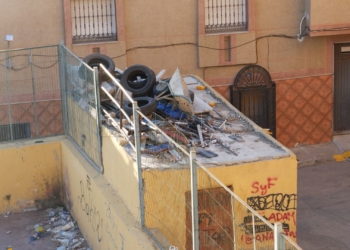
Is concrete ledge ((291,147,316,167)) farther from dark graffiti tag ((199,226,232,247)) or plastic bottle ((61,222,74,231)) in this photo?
dark graffiti tag ((199,226,232,247))

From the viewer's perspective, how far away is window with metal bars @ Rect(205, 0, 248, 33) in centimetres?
1819

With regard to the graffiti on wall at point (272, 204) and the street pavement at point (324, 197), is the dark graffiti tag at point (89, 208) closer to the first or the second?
the graffiti on wall at point (272, 204)

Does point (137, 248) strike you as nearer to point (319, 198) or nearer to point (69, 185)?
point (69, 185)

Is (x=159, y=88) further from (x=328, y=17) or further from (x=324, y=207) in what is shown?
(x=328, y=17)

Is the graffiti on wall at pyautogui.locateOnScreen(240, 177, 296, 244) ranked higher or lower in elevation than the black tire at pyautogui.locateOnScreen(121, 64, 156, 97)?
lower

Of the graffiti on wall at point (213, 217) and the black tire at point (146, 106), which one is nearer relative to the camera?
the graffiti on wall at point (213, 217)

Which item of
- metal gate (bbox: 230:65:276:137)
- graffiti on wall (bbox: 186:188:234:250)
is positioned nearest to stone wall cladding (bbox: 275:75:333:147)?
metal gate (bbox: 230:65:276:137)

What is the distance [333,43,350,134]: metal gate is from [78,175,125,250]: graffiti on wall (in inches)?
358

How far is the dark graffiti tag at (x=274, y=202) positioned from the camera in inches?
402

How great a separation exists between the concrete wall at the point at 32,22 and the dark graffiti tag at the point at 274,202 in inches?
328

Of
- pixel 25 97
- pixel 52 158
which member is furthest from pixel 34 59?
pixel 52 158

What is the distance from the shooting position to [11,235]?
12914 millimetres

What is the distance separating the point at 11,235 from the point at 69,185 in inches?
53.4

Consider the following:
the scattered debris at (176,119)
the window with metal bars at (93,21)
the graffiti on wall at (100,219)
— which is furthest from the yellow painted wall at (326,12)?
the graffiti on wall at (100,219)
